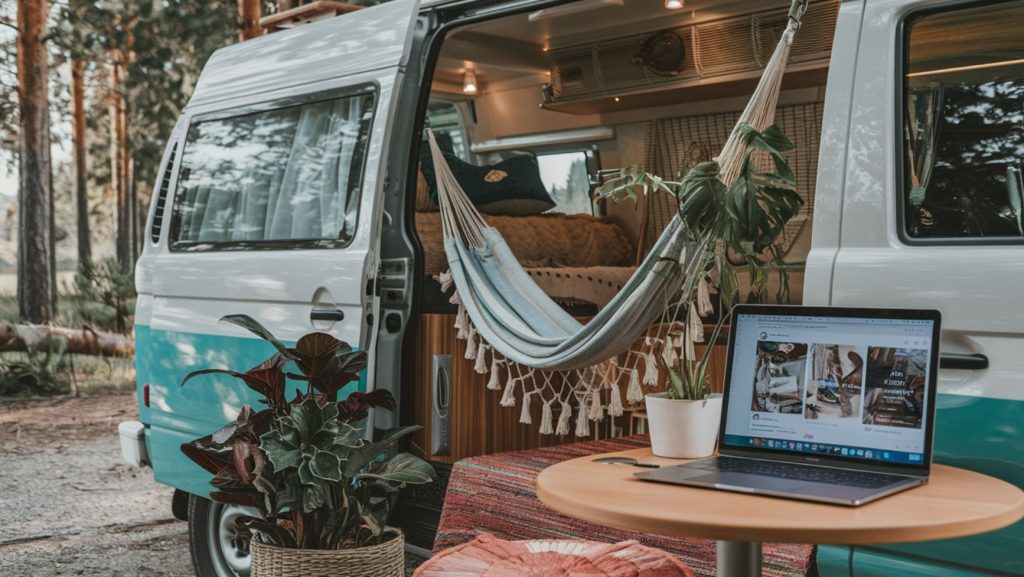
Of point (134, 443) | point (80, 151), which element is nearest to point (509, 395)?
point (134, 443)

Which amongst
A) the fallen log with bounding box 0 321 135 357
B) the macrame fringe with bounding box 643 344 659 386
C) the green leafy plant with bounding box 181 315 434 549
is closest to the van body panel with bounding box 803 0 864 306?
the macrame fringe with bounding box 643 344 659 386

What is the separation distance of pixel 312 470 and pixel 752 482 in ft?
4.32

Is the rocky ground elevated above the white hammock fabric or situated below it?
below

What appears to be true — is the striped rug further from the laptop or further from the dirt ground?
the dirt ground

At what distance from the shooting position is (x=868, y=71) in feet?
7.70

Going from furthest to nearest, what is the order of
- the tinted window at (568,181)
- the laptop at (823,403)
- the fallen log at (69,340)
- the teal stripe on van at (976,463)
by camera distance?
the fallen log at (69,340) → the tinted window at (568,181) → the teal stripe on van at (976,463) → the laptop at (823,403)

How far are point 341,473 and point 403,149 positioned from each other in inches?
43.0

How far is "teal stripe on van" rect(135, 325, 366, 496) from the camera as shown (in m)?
3.84

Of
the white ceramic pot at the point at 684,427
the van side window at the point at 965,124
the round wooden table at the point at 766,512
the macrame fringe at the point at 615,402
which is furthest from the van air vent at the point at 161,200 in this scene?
the van side window at the point at 965,124

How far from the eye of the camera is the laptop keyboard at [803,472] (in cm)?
189

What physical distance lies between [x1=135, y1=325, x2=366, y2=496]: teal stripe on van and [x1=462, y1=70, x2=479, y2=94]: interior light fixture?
2071mm

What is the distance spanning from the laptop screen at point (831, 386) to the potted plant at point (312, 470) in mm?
1101

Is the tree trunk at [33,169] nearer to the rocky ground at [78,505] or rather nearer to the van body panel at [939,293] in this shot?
the rocky ground at [78,505]

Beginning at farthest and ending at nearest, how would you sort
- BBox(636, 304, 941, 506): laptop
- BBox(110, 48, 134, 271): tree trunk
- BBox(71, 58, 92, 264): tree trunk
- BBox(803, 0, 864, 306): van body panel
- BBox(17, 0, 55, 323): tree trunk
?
1. BBox(110, 48, 134, 271): tree trunk
2. BBox(71, 58, 92, 264): tree trunk
3. BBox(17, 0, 55, 323): tree trunk
4. BBox(803, 0, 864, 306): van body panel
5. BBox(636, 304, 941, 506): laptop
